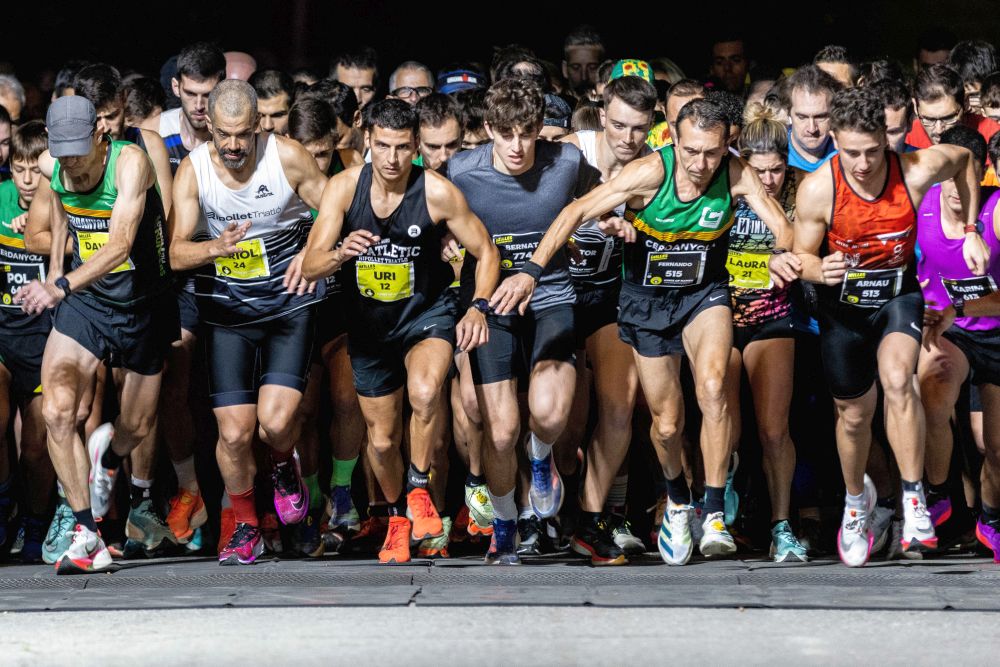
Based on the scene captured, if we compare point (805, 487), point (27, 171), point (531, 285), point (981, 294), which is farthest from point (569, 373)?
Result: point (27, 171)

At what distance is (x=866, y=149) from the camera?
6.89 meters

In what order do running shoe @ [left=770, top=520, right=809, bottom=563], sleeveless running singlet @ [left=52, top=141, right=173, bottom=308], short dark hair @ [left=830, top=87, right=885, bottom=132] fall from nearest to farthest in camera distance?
short dark hair @ [left=830, top=87, right=885, bottom=132]
sleeveless running singlet @ [left=52, top=141, right=173, bottom=308]
running shoe @ [left=770, top=520, right=809, bottom=563]

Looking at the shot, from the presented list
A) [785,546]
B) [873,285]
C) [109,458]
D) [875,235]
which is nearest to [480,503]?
[785,546]

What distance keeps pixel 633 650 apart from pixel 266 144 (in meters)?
3.09

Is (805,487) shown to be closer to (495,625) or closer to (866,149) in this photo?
(866,149)

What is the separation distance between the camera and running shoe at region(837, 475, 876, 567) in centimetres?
719

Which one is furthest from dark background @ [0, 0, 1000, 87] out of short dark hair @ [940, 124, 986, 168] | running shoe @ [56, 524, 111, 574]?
running shoe @ [56, 524, 111, 574]

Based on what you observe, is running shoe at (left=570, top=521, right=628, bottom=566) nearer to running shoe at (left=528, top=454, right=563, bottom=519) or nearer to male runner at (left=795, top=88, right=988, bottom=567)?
running shoe at (left=528, top=454, right=563, bottom=519)

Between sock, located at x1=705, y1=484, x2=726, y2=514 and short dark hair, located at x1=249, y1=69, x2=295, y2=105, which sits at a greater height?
short dark hair, located at x1=249, y1=69, x2=295, y2=105

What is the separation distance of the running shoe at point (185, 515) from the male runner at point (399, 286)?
99cm

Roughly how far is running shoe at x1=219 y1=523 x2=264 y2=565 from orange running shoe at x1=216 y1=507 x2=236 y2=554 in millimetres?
130

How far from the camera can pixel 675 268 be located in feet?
23.9

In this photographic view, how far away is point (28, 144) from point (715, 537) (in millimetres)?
3645

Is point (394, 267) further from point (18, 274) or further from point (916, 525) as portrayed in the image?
point (916, 525)
